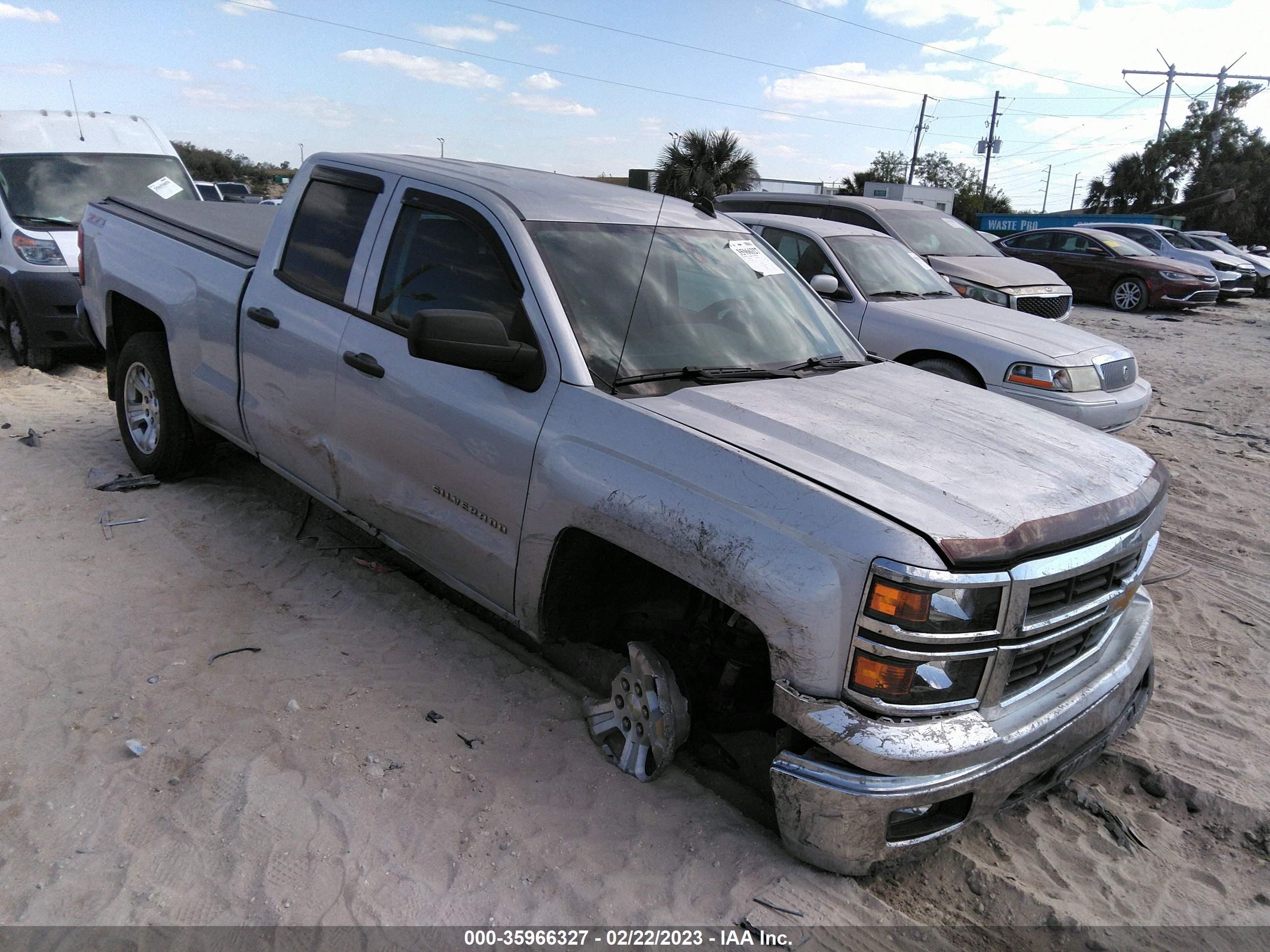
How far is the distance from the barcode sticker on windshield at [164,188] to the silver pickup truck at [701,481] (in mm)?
5380

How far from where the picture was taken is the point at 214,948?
7.72ft

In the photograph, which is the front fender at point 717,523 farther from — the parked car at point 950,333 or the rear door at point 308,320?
the parked car at point 950,333

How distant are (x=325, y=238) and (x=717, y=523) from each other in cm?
255

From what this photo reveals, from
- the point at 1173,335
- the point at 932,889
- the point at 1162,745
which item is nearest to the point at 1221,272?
the point at 1173,335

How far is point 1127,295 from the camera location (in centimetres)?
1745

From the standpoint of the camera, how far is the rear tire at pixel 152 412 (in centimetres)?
506

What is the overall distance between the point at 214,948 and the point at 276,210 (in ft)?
11.5

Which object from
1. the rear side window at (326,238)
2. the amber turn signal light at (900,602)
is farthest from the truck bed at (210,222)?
the amber turn signal light at (900,602)

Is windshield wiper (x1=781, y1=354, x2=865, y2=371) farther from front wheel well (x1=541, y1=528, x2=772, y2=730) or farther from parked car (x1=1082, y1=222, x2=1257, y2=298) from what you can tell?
parked car (x1=1082, y1=222, x2=1257, y2=298)

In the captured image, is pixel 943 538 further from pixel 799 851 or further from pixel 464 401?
pixel 464 401

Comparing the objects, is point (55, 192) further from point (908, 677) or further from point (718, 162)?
point (718, 162)

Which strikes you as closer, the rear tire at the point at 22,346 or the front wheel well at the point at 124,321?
the front wheel well at the point at 124,321

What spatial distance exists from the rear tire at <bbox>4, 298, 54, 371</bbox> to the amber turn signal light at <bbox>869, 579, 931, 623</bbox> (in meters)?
8.37

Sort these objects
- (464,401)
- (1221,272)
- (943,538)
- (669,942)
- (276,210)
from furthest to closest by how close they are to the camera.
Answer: (1221,272) → (276,210) → (464,401) → (669,942) → (943,538)
